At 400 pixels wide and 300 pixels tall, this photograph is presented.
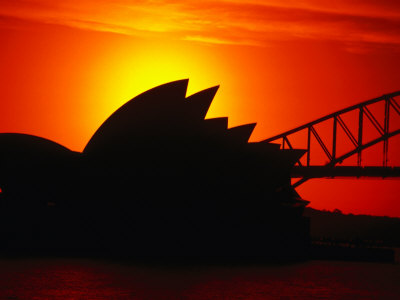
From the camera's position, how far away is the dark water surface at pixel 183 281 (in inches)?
1047

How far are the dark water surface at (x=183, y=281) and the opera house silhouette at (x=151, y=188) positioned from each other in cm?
315

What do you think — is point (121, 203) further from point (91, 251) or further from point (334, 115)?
point (334, 115)

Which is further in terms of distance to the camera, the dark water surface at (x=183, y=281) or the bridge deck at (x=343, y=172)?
the bridge deck at (x=343, y=172)

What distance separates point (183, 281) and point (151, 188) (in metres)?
10.3

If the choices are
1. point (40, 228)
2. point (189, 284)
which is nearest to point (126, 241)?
point (40, 228)

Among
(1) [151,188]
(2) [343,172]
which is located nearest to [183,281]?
(1) [151,188]

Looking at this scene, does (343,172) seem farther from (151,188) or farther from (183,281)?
(183,281)

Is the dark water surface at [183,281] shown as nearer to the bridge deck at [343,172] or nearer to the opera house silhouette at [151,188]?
the opera house silhouette at [151,188]

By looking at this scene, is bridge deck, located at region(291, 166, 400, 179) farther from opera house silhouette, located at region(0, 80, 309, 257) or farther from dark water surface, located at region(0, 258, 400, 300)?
dark water surface, located at region(0, 258, 400, 300)

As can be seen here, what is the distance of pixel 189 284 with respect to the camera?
96.6 ft

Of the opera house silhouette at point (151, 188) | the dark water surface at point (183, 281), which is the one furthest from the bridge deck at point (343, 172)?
the dark water surface at point (183, 281)

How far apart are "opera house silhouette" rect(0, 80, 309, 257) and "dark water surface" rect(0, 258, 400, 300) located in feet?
10.3

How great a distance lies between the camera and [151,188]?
40.2 m

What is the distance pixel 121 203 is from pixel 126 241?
5.70 ft
